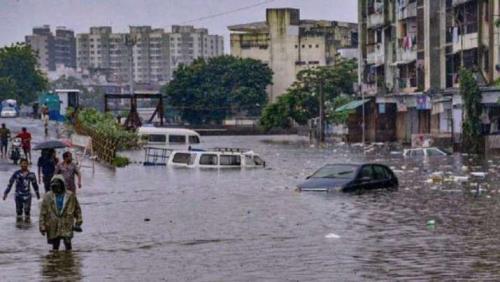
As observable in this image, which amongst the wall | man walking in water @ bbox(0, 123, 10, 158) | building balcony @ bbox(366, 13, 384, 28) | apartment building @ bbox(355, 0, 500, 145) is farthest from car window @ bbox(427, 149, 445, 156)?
the wall

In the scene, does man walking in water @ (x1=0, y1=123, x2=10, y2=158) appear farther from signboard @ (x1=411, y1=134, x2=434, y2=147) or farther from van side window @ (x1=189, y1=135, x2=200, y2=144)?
van side window @ (x1=189, y1=135, x2=200, y2=144)

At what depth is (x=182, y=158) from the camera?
182 feet

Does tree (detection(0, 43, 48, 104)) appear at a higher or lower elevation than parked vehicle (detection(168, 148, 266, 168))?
higher

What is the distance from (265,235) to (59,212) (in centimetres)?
547

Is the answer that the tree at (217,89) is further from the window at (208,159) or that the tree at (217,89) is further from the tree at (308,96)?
the window at (208,159)

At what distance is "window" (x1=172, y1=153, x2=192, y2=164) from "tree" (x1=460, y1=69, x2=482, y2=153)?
Answer: 678 inches

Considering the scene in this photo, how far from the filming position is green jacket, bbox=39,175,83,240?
65.4 feet

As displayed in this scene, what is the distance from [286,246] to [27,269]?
4907 mm

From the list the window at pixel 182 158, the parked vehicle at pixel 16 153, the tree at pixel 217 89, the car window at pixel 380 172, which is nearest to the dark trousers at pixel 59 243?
the car window at pixel 380 172

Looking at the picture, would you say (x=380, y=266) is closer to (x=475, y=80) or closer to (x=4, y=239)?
(x=4, y=239)

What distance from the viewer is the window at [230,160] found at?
2112 inches

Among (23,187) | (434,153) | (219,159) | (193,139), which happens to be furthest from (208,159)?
(193,139)

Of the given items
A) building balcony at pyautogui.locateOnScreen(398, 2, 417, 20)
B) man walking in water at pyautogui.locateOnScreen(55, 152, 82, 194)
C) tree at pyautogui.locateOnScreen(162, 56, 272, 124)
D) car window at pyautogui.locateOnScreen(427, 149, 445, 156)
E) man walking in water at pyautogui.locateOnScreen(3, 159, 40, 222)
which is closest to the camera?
man walking in water at pyautogui.locateOnScreen(3, 159, 40, 222)

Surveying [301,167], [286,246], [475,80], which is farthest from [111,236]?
[475,80]
